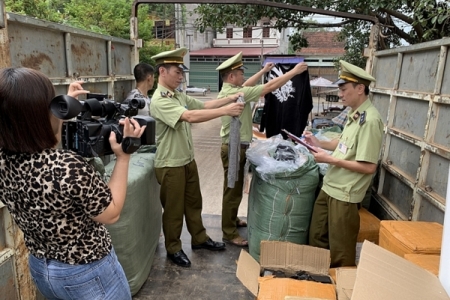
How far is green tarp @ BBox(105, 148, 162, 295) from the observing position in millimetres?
2422

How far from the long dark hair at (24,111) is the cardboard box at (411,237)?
76.9 inches

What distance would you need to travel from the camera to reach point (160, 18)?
864 inches

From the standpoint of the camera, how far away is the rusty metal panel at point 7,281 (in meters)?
1.89

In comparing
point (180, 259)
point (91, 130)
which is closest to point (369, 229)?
point (180, 259)

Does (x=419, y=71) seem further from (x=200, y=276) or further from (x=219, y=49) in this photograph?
(x=219, y=49)

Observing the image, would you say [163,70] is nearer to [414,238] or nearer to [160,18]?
[414,238]

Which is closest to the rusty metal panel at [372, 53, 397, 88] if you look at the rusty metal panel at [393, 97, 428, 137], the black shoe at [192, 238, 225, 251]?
the rusty metal panel at [393, 97, 428, 137]

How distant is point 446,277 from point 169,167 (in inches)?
82.7

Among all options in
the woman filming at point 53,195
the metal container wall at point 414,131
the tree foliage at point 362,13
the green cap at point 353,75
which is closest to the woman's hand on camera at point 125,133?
the woman filming at point 53,195

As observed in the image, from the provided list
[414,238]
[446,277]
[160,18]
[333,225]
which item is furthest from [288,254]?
[160,18]

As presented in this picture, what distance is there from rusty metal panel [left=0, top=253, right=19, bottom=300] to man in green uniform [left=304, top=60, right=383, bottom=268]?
78.3 inches

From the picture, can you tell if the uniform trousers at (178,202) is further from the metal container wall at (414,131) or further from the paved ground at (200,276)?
the metal container wall at (414,131)

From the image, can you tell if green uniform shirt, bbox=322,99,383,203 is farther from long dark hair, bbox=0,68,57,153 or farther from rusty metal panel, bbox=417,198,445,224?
long dark hair, bbox=0,68,57,153

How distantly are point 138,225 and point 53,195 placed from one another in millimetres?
1512
